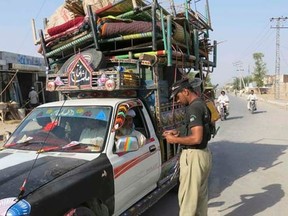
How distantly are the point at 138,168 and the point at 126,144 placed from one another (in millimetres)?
575

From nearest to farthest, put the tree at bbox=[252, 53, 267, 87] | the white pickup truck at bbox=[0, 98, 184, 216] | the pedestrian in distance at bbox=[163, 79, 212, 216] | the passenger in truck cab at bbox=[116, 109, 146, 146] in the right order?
the white pickup truck at bbox=[0, 98, 184, 216] → the pedestrian in distance at bbox=[163, 79, 212, 216] → the passenger in truck cab at bbox=[116, 109, 146, 146] → the tree at bbox=[252, 53, 267, 87]

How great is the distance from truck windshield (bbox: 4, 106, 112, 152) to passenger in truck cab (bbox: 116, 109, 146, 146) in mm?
339

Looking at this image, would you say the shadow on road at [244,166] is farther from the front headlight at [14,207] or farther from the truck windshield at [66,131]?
the front headlight at [14,207]

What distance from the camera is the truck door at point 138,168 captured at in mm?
4207

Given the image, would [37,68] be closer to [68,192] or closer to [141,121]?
[141,121]

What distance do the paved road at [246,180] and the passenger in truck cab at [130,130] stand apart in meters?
1.35

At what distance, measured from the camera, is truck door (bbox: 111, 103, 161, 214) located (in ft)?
13.8

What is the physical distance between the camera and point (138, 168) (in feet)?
15.3

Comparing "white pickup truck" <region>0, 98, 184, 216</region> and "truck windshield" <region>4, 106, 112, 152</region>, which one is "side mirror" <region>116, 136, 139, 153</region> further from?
"truck windshield" <region>4, 106, 112, 152</region>

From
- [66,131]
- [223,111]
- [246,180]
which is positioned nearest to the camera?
[66,131]

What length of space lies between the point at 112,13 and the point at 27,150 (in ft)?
10.9

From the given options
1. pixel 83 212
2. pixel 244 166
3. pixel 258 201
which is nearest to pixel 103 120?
pixel 83 212

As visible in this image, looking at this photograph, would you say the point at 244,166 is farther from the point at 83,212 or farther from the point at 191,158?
the point at 83,212

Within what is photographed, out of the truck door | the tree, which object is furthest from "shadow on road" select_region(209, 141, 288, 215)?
the tree
